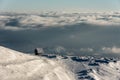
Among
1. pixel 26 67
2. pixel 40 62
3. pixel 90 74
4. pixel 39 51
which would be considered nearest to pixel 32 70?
pixel 26 67

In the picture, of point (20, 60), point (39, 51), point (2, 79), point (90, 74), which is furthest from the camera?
point (90, 74)

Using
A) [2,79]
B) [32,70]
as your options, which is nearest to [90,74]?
[32,70]

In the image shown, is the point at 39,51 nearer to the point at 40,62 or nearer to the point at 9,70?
the point at 40,62

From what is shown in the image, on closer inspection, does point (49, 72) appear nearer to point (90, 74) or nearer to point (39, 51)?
point (39, 51)

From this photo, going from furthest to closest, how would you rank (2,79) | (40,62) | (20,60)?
1. (40,62)
2. (20,60)
3. (2,79)

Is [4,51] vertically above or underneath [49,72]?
above

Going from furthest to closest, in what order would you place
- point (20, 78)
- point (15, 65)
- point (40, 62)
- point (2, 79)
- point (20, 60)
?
1. point (40, 62)
2. point (20, 60)
3. point (15, 65)
4. point (20, 78)
5. point (2, 79)

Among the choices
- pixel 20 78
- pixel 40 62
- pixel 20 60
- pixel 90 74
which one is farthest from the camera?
pixel 90 74

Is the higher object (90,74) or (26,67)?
(26,67)

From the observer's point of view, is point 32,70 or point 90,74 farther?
point 90,74
